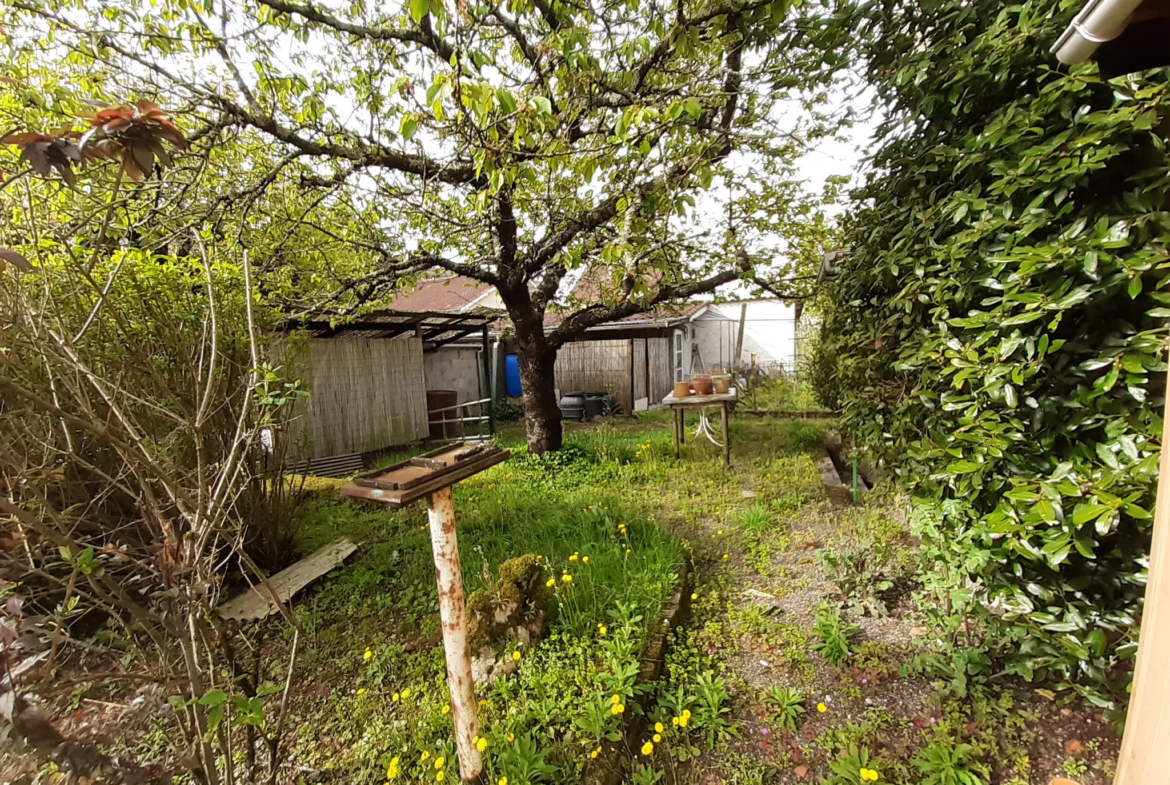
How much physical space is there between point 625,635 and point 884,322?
2.19m

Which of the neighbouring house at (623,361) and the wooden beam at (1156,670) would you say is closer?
the wooden beam at (1156,670)

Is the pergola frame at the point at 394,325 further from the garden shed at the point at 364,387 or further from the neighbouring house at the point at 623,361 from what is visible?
the neighbouring house at the point at 623,361

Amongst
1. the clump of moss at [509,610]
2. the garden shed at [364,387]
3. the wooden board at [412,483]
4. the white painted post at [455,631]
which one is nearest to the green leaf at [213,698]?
the wooden board at [412,483]

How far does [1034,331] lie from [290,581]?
437 cm

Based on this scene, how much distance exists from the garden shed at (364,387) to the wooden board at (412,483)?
16.6ft

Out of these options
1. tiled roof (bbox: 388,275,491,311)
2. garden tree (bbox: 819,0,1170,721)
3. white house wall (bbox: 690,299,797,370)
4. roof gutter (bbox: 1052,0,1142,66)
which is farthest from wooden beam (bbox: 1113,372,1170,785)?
tiled roof (bbox: 388,275,491,311)

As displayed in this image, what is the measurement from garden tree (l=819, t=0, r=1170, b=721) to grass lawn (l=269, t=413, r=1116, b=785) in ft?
1.00

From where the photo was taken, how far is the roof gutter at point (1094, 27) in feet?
3.53

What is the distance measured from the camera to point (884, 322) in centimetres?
256

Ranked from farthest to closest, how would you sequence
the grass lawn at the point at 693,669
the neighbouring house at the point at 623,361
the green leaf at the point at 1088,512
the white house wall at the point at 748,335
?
the white house wall at the point at 748,335, the neighbouring house at the point at 623,361, the grass lawn at the point at 693,669, the green leaf at the point at 1088,512

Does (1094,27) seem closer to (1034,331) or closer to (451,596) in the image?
(1034,331)

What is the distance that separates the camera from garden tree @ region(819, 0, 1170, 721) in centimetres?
142

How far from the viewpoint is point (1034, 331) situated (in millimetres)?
1647

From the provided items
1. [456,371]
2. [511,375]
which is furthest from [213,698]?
[511,375]
